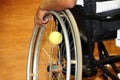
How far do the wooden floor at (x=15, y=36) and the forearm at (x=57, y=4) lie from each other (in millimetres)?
1126

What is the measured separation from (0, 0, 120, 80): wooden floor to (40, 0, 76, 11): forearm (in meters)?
1.13

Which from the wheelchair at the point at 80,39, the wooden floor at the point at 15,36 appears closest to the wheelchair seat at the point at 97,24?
the wheelchair at the point at 80,39

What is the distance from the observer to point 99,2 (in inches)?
50.8

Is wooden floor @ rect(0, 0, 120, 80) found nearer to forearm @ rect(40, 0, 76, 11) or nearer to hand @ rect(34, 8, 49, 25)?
hand @ rect(34, 8, 49, 25)

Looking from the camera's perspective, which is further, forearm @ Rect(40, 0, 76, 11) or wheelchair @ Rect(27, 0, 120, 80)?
wheelchair @ Rect(27, 0, 120, 80)

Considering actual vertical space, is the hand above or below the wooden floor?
above

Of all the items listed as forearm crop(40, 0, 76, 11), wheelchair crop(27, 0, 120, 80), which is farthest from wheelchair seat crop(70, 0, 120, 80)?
forearm crop(40, 0, 76, 11)

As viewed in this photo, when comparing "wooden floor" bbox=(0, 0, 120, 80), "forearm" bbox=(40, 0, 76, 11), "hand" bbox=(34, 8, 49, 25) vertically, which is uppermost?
"forearm" bbox=(40, 0, 76, 11)

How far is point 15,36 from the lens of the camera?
3.13 m

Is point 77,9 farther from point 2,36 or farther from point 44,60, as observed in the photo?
point 2,36

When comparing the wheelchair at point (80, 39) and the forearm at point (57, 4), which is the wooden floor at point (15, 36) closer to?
the wheelchair at point (80, 39)

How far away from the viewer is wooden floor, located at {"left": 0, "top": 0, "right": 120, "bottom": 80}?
8.03 feet

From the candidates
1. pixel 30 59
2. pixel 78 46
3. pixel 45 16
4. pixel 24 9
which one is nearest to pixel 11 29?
pixel 24 9

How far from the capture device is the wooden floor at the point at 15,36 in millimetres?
2447
